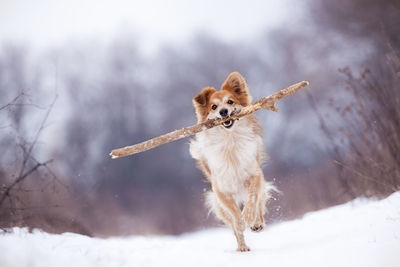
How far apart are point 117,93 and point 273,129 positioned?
558 centimetres

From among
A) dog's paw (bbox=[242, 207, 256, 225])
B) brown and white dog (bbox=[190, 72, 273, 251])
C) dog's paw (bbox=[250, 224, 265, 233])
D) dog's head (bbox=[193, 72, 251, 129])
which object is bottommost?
dog's paw (bbox=[250, 224, 265, 233])

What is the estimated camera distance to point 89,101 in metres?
9.90

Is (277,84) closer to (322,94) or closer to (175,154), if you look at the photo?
(322,94)

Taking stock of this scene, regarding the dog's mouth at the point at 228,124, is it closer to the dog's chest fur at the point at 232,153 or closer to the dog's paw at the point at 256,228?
the dog's chest fur at the point at 232,153

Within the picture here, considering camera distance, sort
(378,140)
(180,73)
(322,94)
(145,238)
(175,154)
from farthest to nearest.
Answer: (180,73) < (175,154) < (322,94) < (145,238) < (378,140)

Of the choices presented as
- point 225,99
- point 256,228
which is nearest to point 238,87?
point 225,99

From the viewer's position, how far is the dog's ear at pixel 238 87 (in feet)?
15.7

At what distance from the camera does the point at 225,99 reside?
176 inches

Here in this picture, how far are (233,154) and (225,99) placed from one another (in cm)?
84

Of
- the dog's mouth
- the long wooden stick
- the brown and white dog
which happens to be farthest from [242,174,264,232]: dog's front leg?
the long wooden stick

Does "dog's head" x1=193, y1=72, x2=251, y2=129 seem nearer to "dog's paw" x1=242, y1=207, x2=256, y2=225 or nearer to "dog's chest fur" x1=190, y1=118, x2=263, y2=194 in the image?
"dog's chest fur" x1=190, y1=118, x2=263, y2=194

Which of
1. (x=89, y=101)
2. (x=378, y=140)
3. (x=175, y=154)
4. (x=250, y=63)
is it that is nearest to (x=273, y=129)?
(x=250, y=63)

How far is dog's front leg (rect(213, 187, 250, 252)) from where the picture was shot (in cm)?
420

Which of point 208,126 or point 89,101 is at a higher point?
point 89,101
